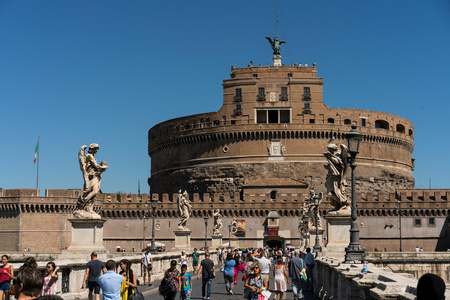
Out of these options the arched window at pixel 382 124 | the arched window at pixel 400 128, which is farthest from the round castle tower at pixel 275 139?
the arched window at pixel 400 128

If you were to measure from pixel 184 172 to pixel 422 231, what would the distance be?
27.2 metres

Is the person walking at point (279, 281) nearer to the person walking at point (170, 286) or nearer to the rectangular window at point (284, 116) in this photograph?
the person walking at point (170, 286)

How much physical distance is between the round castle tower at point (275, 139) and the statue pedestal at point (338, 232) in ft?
166

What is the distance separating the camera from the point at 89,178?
47.6ft

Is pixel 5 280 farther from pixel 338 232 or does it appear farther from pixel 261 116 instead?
pixel 261 116

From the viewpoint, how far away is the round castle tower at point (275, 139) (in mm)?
68750

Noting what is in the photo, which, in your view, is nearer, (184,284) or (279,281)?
(184,284)

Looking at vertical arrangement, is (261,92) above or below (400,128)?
above

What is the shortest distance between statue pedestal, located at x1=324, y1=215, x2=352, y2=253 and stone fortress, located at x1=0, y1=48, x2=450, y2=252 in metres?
45.8

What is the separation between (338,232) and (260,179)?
52.2m

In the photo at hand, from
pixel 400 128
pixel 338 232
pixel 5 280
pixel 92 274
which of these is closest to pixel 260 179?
pixel 400 128

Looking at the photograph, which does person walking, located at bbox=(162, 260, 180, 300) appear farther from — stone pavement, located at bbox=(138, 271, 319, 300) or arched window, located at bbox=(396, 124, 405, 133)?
arched window, located at bbox=(396, 124, 405, 133)

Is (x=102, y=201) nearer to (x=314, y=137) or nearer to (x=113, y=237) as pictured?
(x=113, y=237)

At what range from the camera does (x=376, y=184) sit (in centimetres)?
7069
